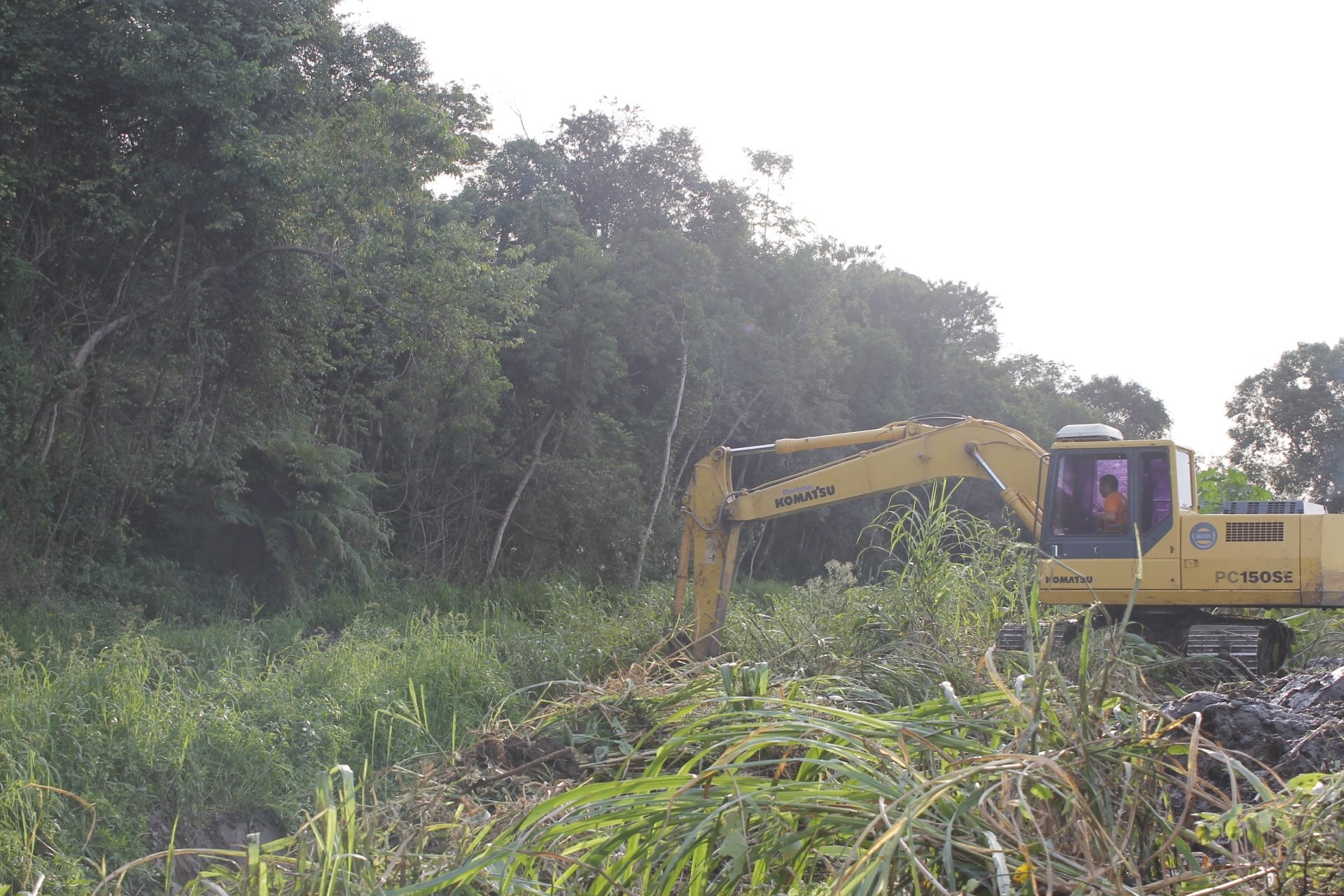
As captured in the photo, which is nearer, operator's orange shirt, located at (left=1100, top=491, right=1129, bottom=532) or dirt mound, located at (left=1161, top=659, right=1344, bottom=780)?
dirt mound, located at (left=1161, top=659, right=1344, bottom=780)

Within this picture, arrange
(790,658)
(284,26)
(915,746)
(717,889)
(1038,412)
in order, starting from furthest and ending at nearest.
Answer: (1038,412), (284,26), (790,658), (915,746), (717,889)

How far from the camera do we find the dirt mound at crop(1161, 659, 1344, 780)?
9.59ft

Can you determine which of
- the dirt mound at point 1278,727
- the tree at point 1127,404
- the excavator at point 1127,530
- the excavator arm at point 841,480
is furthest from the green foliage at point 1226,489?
the tree at point 1127,404

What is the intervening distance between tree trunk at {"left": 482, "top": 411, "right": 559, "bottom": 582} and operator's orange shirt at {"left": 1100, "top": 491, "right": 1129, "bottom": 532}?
12.6 meters

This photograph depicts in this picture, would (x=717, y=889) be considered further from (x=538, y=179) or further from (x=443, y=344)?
(x=538, y=179)

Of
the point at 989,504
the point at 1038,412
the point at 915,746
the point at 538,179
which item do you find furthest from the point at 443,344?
the point at 1038,412

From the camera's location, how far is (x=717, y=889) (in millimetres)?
2166

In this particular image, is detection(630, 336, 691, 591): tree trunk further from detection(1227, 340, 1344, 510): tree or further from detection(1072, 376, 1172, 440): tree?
detection(1072, 376, 1172, 440): tree

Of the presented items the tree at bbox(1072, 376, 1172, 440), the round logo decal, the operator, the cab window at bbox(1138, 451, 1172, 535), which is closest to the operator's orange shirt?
the operator

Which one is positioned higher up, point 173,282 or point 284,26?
point 284,26

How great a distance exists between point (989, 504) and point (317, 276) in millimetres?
20026

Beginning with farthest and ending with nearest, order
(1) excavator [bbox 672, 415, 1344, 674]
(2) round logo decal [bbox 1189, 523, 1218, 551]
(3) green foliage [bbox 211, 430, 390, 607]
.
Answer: (3) green foliage [bbox 211, 430, 390, 607] → (2) round logo decal [bbox 1189, 523, 1218, 551] → (1) excavator [bbox 672, 415, 1344, 674]

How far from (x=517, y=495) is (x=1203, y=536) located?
1331 cm

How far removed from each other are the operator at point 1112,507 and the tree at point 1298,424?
24.5 metres
